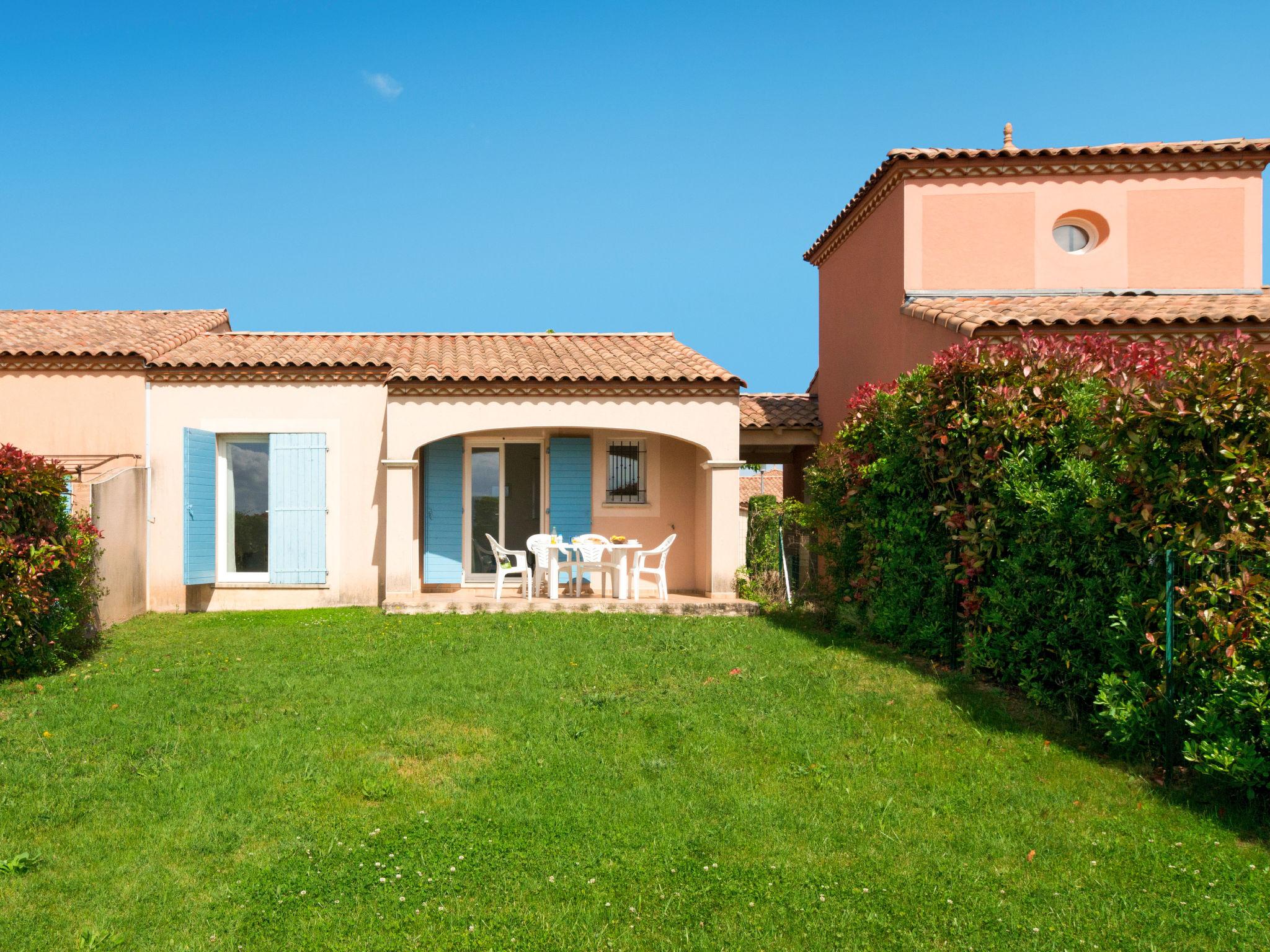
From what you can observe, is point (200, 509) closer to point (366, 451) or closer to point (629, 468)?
point (366, 451)

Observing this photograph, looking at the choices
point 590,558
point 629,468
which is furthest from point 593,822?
point 629,468

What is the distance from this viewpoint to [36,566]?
332 inches

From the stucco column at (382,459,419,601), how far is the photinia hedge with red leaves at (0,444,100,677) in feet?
13.0

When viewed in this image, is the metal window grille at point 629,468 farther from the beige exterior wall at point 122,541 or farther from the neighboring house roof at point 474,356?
Result: the beige exterior wall at point 122,541

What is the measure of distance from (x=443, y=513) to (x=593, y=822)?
9806mm

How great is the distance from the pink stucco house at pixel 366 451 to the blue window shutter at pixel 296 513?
27 millimetres

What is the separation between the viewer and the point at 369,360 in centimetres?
1363

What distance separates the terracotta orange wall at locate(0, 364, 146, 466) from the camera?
13.4m

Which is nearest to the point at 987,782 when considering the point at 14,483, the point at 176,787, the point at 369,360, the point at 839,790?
the point at 839,790

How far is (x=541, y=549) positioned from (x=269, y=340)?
6.49 metres

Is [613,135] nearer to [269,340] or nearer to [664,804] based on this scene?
[269,340]

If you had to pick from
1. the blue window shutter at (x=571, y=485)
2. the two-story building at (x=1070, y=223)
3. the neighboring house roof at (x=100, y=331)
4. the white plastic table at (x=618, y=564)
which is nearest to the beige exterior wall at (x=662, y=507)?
the blue window shutter at (x=571, y=485)

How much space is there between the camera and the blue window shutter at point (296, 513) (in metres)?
13.4

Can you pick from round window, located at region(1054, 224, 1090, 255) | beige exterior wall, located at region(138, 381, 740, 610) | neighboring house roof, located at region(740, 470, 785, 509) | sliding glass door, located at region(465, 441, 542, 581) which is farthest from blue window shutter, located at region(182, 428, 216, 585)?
neighboring house roof, located at region(740, 470, 785, 509)
